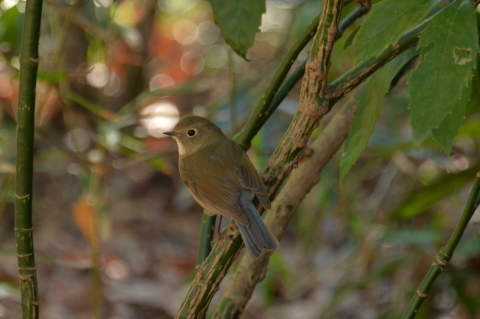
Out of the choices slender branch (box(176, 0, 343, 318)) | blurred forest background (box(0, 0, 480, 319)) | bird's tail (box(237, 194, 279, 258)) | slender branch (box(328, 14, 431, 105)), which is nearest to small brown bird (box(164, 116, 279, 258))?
bird's tail (box(237, 194, 279, 258))

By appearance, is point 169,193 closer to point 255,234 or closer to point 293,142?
point 255,234

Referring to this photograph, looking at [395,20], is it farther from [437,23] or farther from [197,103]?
[197,103]

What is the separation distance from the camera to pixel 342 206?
3.84 meters

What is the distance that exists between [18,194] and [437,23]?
78cm

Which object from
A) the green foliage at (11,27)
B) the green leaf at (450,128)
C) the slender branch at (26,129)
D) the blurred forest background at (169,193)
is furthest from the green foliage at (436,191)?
the green foliage at (11,27)

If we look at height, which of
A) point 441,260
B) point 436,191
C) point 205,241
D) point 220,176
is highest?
point 220,176

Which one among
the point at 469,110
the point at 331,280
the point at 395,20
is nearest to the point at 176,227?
the point at 331,280

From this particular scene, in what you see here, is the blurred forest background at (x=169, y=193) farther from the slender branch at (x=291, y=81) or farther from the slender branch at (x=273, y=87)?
the slender branch at (x=273, y=87)

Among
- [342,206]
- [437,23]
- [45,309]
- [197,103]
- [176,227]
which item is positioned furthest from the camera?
[197,103]

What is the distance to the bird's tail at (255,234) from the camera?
61.9 inches

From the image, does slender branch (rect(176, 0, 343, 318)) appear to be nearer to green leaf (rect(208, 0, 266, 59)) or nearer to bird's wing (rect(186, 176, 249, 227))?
green leaf (rect(208, 0, 266, 59))

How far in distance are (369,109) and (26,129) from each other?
634mm

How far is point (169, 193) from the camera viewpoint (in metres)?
5.36

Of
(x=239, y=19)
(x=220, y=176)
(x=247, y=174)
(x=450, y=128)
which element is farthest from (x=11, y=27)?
(x=450, y=128)
